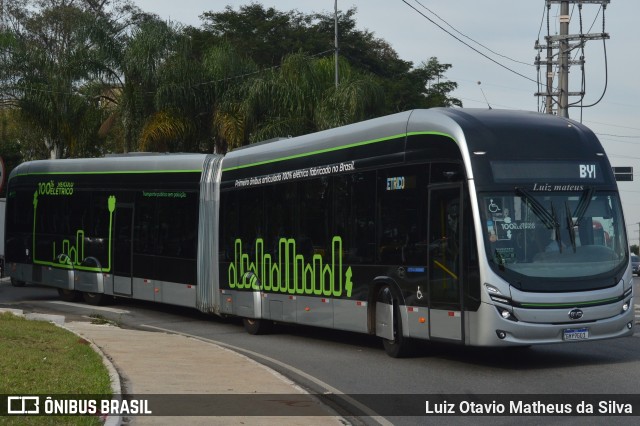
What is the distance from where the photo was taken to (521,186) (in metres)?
14.1

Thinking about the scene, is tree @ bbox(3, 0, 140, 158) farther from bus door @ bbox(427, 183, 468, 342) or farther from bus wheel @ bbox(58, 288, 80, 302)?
bus door @ bbox(427, 183, 468, 342)

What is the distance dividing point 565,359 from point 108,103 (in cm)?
2959

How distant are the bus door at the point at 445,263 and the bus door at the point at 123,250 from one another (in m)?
12.1

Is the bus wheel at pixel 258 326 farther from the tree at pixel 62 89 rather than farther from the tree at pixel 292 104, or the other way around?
the tree at pixel 62 89

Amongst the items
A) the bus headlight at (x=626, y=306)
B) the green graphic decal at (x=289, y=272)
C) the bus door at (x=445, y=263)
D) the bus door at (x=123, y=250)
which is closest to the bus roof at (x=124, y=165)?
the bus door at (x=123, y=250)

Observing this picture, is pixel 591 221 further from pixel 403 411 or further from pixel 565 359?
pixel 403 411

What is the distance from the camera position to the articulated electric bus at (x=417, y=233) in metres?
13.7

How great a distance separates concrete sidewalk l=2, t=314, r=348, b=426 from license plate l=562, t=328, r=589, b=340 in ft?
11.6

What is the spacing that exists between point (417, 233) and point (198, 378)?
375cm

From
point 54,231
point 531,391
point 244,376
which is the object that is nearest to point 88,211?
point 54,231

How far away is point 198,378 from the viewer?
1317 centimetres

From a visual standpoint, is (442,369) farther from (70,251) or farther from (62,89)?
(62,89)

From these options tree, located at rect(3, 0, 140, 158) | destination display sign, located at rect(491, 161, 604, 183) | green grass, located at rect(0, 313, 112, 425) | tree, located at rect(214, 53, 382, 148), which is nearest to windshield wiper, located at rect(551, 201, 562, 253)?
destination display sign, located at rect(491, 161, 604, 183)

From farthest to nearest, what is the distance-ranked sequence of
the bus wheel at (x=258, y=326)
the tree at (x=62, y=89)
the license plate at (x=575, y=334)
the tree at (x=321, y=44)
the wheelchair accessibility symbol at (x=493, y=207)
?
the tree at (x=321, y=44) → the tree at (x=62, y=89) → the bus wheel at (x=258, y=326) → the wheelchair accessibility symbol at (x=493, y=207) → the license plate at (x=575, y=334)
